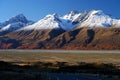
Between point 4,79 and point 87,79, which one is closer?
point 4,79

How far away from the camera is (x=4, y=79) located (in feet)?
220

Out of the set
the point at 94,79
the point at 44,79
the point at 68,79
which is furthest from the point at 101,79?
the point at 44,79

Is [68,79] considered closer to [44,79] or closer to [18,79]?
[44,79]

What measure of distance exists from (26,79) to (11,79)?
2775 mm

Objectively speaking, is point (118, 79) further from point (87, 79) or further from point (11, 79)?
point (11, 79)

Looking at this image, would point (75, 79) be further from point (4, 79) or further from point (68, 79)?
point (4, 79)

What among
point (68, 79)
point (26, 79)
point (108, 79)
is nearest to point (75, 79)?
point (68, 79)

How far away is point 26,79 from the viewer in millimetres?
66938

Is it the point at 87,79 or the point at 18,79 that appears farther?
the point at 87,79

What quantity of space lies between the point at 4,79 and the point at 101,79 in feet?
61.8

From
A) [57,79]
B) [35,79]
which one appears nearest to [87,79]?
[57,79]

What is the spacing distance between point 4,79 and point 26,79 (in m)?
3.94

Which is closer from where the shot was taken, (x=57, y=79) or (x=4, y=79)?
(x=4, y=79)

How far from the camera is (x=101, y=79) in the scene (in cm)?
7256
